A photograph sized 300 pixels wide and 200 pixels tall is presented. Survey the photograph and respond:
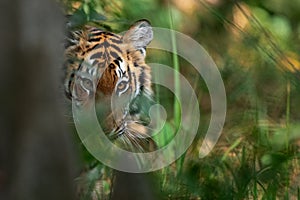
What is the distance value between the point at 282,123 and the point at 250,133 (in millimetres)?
360

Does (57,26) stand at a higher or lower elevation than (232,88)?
lower

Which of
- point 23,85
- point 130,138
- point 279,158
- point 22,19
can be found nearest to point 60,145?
point 23,85

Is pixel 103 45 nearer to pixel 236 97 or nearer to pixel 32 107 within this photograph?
pixel 236 97

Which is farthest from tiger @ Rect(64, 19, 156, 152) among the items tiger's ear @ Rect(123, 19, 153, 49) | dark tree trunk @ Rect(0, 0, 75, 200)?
dark tree trunk @ Rect(0, 0, 75, 200)

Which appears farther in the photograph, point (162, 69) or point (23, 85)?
point (162, 69)

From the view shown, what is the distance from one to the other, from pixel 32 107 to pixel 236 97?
2.12 m

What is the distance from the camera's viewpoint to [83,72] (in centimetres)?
374

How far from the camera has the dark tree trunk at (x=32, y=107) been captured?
163cm

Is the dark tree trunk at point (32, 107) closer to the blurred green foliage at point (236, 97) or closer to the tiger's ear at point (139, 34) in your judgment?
the blurred green foliage at point (236, 97)

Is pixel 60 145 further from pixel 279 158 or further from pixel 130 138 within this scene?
pixel 130 138

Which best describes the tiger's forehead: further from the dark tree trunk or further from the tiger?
the dark tree trunk

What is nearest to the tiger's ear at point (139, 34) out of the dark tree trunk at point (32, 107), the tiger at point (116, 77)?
the tiger at point (116, 77)

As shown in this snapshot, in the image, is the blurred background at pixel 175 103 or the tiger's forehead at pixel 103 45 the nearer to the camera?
the blurred background at pixel 175 103

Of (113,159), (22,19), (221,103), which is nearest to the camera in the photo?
(22,19)
